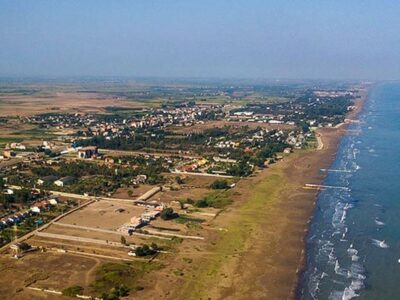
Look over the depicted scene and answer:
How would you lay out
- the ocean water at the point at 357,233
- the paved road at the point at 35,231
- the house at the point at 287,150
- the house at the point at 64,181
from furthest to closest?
the house at the point at 287,150
the house at the point at 64,181
the paved road at the point at 35,231
the ocean water at the point at 357,233

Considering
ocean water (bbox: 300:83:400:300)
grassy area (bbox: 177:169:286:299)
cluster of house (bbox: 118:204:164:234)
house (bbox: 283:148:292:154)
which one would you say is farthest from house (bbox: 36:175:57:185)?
house (bbox: 283:148:292:154)

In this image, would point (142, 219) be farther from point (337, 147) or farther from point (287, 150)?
point (337, 147)

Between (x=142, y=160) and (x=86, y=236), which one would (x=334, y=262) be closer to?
(x=86, y=236)

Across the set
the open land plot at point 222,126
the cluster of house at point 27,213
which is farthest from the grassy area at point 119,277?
the open land plot at point 222,126

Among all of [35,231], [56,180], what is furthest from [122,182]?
[35,231]

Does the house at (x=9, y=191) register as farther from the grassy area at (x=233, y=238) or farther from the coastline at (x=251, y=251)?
the grassy area at (x=233, y=238)

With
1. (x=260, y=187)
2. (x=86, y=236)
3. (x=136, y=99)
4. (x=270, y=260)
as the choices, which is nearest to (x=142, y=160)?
(x=260, y=187)
